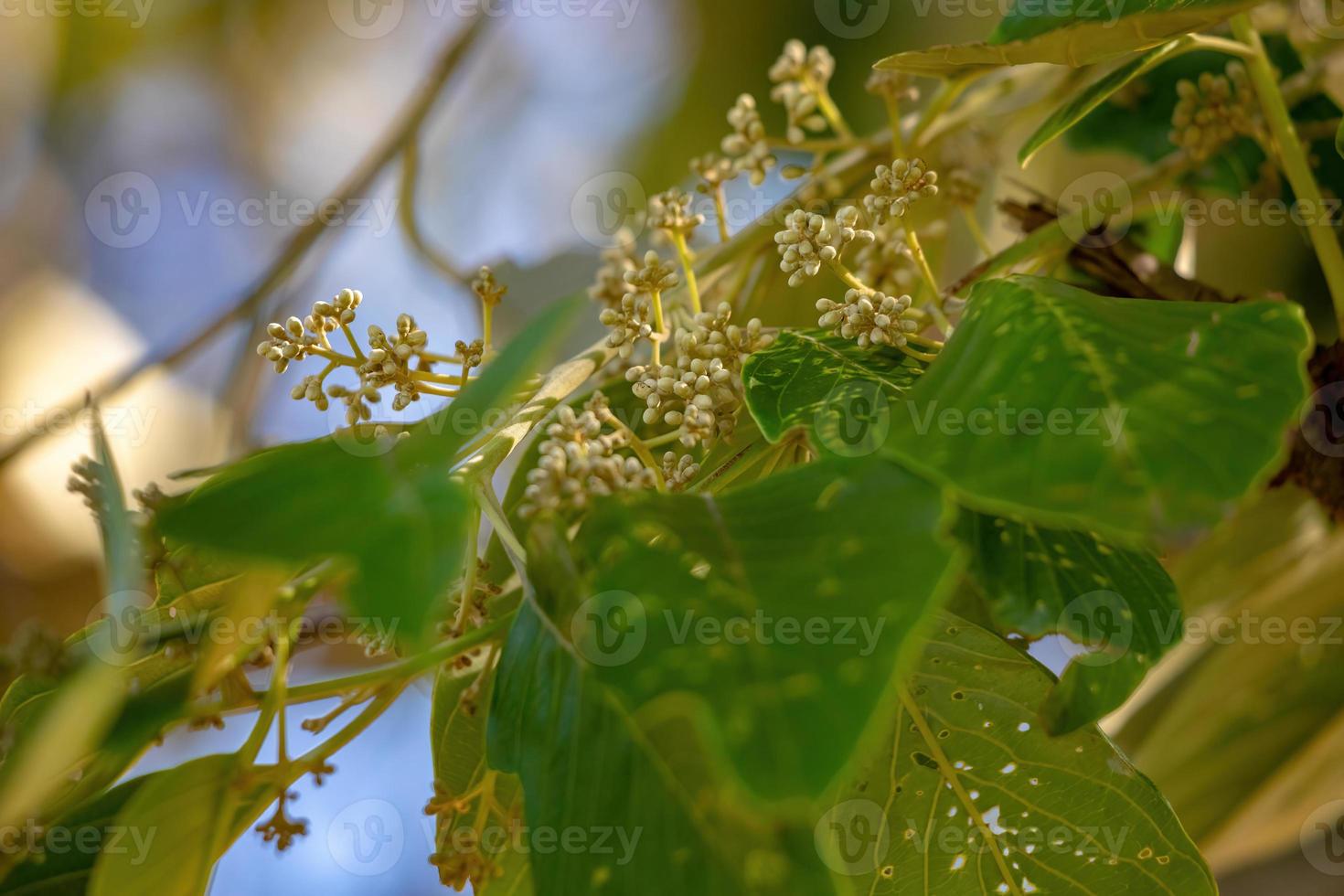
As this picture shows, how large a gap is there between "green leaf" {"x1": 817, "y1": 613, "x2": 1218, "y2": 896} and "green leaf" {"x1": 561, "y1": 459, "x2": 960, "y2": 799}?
0.51 feet

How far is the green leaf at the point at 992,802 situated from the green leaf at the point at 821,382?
112mm

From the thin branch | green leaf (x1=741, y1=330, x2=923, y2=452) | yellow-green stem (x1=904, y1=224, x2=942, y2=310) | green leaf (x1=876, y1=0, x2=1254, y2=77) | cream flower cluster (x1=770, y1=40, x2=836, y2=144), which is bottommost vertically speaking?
green leaf (x1=741, y1=330, x2=923, y2=452)

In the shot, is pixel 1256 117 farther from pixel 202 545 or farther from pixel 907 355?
pixel 202 545

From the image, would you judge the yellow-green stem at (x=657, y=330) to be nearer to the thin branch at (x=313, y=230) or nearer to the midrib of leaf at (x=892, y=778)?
the midrib of leaf at (x=892, y=778)

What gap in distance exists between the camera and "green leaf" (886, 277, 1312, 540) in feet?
0.80

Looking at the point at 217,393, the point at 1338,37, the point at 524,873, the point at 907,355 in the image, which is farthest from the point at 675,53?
the point at 524,873

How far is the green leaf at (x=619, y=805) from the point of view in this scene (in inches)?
9.7

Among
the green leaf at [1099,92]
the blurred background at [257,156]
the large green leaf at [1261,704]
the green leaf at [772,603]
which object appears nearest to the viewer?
the green leaf at [772,603]

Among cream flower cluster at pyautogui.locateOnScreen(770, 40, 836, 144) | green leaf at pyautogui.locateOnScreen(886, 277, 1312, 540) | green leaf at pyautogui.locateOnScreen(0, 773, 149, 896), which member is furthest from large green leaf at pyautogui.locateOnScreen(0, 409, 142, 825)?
cream flower cluster at pyautogui.locateOnScreen(770, 40, 836, 144)

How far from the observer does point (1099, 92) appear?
43 centimetres

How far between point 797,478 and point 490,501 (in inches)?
6.0

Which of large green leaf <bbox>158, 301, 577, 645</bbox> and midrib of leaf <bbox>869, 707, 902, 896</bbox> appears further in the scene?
midrib of leaf <bbox>869, 707, 902, 896</bbox>

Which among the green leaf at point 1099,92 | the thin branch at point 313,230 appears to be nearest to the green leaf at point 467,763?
the green leaf at point 1099,92

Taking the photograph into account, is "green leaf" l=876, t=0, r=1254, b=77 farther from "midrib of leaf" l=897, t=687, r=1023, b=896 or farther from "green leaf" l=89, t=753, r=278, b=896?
"green leaf" l=89, t=753, r=278, b=896
